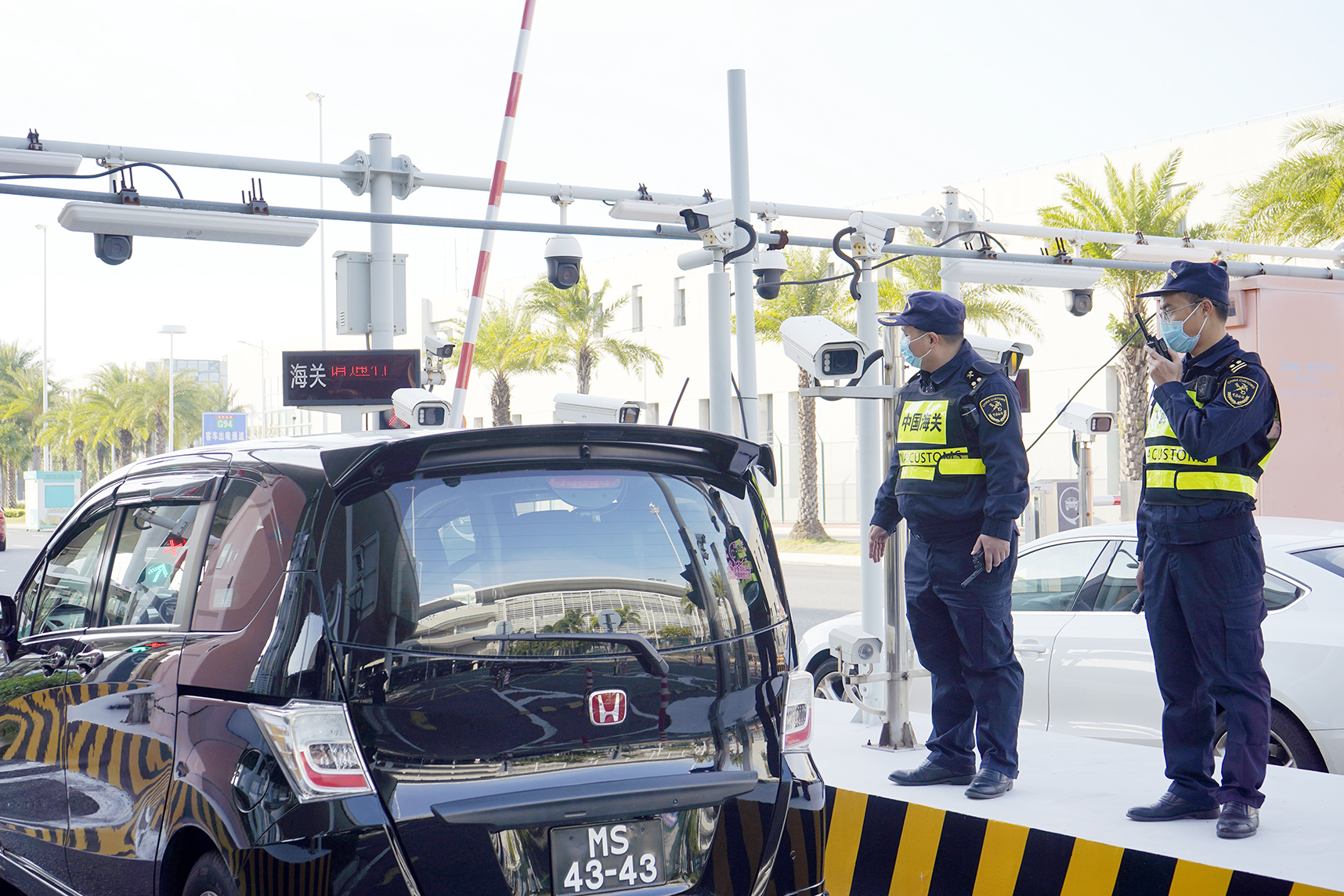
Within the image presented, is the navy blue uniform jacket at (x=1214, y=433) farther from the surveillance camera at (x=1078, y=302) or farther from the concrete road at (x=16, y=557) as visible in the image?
the concrete road at (x=16, y=557)

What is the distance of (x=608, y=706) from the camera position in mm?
2980

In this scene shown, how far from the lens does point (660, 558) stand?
317 centimetres

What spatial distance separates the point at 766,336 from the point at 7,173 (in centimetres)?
2371

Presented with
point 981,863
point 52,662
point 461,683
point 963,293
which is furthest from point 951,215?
point 963,293

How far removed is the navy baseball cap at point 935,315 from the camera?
4.95 meters

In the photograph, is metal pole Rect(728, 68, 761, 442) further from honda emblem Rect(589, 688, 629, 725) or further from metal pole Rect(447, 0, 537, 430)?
honda emblem Rect(589, 688, 629, 725)

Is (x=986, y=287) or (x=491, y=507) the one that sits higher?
(x=986, y=287)

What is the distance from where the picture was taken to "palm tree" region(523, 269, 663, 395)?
3397 cm

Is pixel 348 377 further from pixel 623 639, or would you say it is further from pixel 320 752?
pixel 320 752

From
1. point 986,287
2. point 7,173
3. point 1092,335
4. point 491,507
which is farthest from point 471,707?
point 1092,335

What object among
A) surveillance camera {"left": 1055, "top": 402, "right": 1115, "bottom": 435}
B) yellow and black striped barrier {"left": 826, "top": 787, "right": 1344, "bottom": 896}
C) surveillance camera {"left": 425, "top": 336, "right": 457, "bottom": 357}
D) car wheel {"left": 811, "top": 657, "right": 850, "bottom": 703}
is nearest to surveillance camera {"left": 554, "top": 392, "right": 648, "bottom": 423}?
car wheel {"left": 811, "top": 657, "right": 850, "bottom": 703}

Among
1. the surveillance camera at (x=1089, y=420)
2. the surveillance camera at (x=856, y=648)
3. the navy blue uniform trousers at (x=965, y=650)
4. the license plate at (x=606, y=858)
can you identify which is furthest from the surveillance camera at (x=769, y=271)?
the license plate at (x=606, y=858)

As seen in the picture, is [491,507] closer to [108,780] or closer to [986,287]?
[108,780]

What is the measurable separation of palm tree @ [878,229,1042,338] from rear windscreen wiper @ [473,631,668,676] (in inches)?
866
